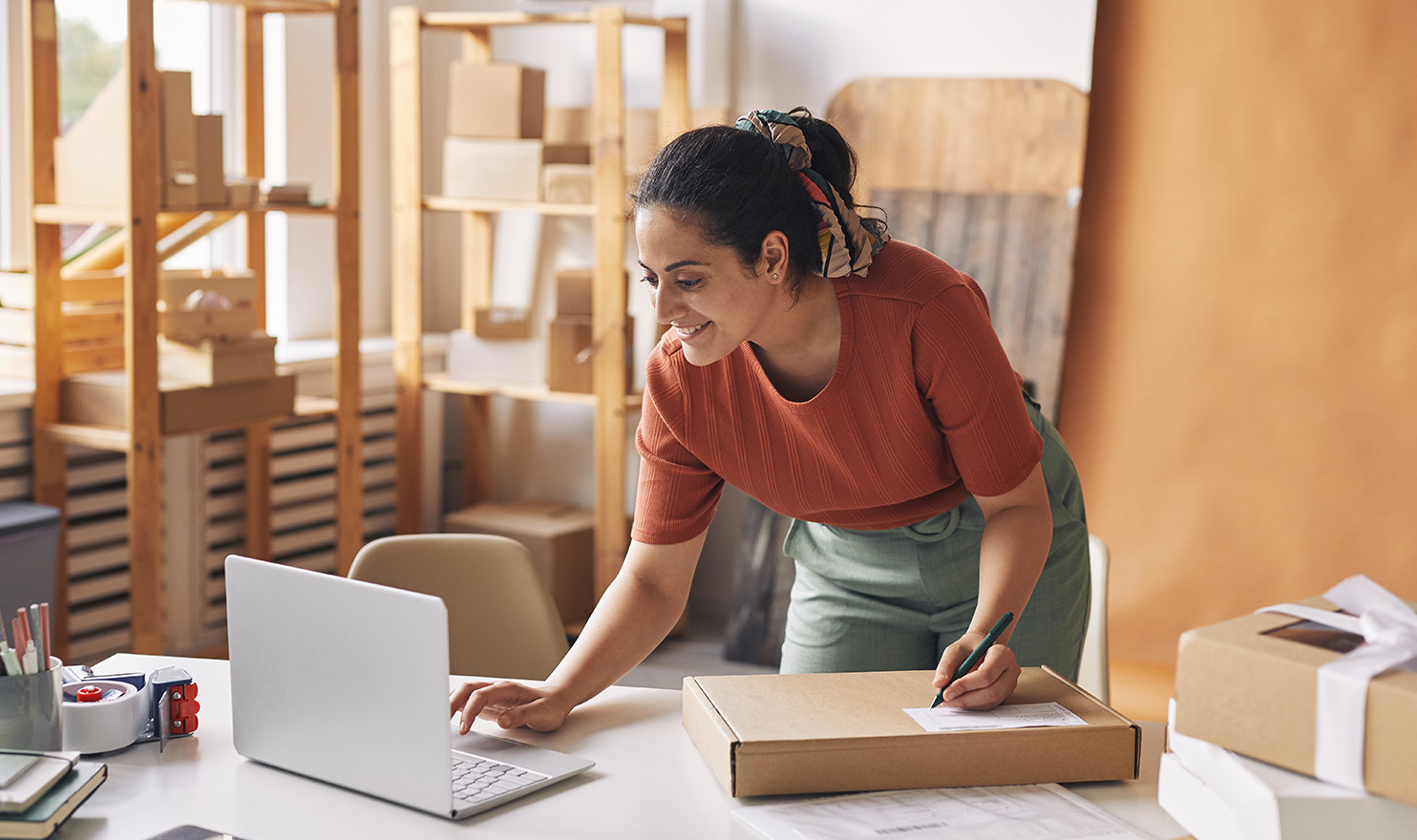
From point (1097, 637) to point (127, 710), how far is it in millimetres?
1439

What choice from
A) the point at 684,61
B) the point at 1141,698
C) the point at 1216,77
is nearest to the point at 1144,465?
the point at 1141,698

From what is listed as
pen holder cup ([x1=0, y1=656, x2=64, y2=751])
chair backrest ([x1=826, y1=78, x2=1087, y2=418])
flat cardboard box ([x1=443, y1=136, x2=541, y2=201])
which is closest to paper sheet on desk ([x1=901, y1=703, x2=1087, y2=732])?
pen holder cup ([x1=0, y1=656, x2=64, y2=751])

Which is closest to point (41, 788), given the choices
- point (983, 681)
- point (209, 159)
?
point (983, 681)

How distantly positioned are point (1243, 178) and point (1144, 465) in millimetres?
752

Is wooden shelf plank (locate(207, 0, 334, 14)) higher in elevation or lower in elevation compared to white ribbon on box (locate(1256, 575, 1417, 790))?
higher

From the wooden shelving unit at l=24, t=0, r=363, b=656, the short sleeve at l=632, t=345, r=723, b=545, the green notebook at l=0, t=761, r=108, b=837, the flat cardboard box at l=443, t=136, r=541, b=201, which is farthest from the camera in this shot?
the flat cardboard box at l=443, t=136, r=541, b=201

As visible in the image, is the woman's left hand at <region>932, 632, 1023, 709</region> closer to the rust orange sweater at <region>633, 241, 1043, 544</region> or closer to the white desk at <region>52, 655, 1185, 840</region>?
the white desk at <region>52, 655, 1185, 840</region>

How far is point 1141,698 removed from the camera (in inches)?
129

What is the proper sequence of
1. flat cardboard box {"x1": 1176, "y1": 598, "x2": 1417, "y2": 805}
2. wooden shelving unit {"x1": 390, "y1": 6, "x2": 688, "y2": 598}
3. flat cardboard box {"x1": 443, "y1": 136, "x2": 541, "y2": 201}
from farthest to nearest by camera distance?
flat cardboard box {"x1": 443, "y1": 136, "x2": 541, "y2": 201} → wooden shelving unit {"x1": 390, "y1": 6, "x2": 688, "y2": 598} → flat cardboard box {"x1": 1176, "y1": 598, "x2": 1417, "y2": 805}

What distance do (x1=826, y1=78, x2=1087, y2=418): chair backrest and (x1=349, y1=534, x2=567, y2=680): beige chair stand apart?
179 centimetres

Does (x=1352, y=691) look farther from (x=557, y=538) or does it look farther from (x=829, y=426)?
(x=557, y=538)

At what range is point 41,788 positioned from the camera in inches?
48.6

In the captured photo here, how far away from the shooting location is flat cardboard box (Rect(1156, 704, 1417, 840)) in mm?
1045

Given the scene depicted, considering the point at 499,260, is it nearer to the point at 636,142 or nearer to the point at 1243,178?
the point at 636,142
